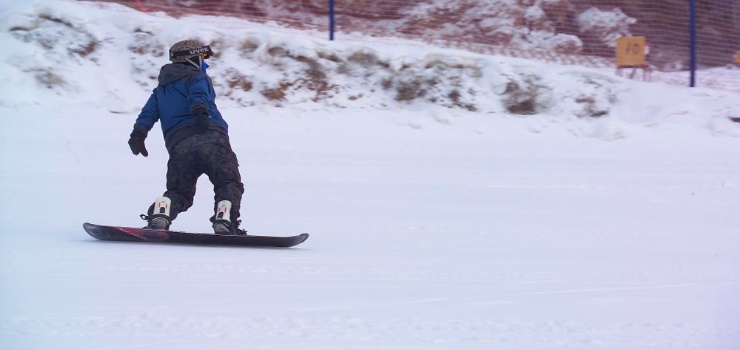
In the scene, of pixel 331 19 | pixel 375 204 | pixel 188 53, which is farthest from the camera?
pixel 331 19

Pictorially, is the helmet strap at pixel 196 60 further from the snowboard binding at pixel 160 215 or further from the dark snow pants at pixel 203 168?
the snowboard binding at pixel 160 215

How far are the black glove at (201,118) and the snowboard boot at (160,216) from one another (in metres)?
0.54

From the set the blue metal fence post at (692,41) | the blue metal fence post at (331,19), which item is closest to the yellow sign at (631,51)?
the blue metal fence post at (692,41)

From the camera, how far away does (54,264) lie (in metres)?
6.14

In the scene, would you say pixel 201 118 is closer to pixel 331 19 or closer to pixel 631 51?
pixel 331 19

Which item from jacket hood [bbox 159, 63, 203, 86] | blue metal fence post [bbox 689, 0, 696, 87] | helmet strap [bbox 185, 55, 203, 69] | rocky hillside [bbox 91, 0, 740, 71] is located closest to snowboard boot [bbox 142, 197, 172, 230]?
jacket hood [bbox 159, 63, 203, 86]

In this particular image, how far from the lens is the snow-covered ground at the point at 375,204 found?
200 inches

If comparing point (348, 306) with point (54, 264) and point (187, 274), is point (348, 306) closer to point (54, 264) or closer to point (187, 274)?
point (187, 274)

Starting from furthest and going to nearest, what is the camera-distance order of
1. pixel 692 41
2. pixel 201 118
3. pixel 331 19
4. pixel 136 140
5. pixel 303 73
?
pixel 692 41 < pixel 331 19 < pixel 303 73 < pixel 136 140 < pixel 201 118

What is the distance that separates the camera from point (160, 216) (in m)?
6.95

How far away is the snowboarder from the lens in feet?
23.4

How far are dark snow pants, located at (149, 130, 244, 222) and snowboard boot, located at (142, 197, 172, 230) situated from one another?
184 millimetres

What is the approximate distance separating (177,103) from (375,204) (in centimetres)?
297

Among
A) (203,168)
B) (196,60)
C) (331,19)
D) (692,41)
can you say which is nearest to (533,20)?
(692,41)
